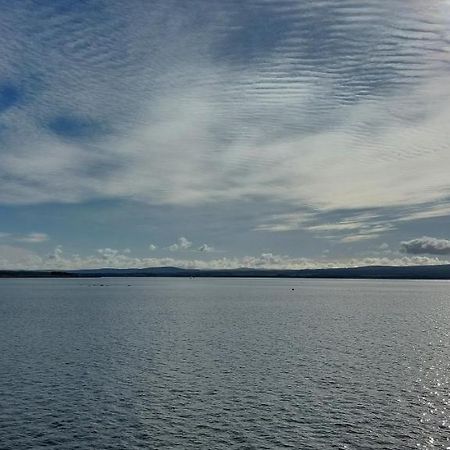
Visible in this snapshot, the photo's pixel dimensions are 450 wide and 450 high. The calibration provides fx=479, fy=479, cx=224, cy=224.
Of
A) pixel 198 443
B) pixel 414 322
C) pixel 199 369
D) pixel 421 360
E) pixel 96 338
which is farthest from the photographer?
pixel 414 322

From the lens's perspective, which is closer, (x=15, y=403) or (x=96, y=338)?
(x=15, y=403)

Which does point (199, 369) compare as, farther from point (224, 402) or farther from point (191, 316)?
point (191, 316)

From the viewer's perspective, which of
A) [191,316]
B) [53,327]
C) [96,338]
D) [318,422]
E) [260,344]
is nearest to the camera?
[318,422]

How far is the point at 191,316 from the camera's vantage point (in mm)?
140250

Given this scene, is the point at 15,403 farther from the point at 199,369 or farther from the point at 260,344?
the point at 260,344

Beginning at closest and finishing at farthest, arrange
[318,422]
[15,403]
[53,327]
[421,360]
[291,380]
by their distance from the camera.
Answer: [318,422], [15,403], [291,380], [421,360], [53,327]

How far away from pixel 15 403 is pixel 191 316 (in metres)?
91.9

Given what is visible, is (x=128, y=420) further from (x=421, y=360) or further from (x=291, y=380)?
(x=421, y=360)

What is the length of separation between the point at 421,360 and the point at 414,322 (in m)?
59.9

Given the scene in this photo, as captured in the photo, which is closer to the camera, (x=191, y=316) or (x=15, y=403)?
(x=15, y=403)

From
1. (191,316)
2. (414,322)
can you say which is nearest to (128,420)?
(191,316)

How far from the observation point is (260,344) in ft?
289

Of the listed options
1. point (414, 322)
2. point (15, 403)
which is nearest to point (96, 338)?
point (15, 403)

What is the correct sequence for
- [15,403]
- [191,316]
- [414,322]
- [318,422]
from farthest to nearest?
[191,316] → [414,322] → [15,403] → [318,422]
